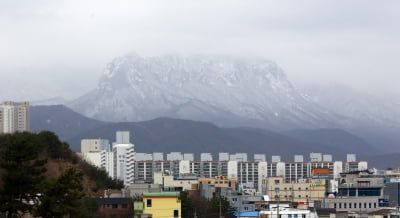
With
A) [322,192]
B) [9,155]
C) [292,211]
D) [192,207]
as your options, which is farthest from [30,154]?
[322,192]

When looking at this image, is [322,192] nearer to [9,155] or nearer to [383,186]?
[383,186]

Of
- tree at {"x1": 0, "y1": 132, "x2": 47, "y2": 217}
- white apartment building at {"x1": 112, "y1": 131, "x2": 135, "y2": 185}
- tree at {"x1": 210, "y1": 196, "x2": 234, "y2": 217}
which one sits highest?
white apartment building at {"x1": 112, "y1": 131, "x2": 135, "y2": 185}

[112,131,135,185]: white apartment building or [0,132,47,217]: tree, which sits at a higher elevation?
[112,131,135,185]: white apartment building

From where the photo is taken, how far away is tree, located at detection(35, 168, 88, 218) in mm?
52469

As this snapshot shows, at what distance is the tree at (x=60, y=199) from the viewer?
52469 mm

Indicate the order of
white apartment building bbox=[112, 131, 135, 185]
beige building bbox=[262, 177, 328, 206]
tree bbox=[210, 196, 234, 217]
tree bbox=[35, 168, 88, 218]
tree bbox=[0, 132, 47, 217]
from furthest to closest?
white apartment building bbox=[112, 131, 135, 185]
beige building bbox=[262, 177, 328, 206]
tree bbox=[210, 196, 234, 217]
tree bbox=[0, 132, 47, 217]
tree bbox=[35, 168, 88, 218]

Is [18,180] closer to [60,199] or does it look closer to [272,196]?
[60,199]

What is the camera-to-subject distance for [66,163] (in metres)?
95.6

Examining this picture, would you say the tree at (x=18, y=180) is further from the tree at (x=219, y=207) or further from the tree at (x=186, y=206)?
the tree at (x=219, y=207)

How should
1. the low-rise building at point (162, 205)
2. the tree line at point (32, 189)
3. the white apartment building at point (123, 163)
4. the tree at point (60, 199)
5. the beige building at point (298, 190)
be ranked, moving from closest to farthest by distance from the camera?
the tree at point (60, 199) → the tree line at point (32, 189) → the low-rise building at point (162, 205) → the beige building at point (298, 190) → the white apartment building at point (123, 163)

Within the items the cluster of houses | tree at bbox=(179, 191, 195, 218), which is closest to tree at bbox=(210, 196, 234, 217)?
the cluster of houses

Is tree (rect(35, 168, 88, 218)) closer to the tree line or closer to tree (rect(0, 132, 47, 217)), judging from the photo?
the tree line

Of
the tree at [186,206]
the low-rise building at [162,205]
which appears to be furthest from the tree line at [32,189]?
the tree at [186,206]

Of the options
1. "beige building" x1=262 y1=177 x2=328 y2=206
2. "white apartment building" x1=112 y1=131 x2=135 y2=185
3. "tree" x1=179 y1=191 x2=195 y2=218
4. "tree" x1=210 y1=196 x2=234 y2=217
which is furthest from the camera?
"white apartment building" x1=112 y1=131 x2=135 y2=185
